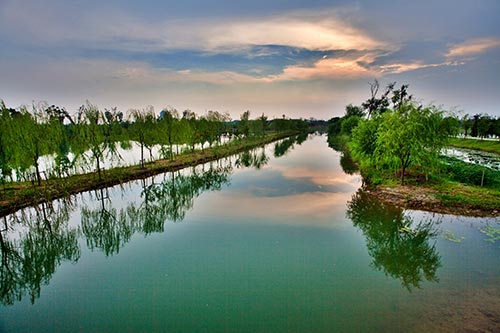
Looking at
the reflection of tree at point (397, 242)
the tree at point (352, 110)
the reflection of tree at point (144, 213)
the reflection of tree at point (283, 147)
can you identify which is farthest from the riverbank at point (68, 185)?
the tree at point (352, 110)

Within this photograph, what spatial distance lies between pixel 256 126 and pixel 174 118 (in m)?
24.9

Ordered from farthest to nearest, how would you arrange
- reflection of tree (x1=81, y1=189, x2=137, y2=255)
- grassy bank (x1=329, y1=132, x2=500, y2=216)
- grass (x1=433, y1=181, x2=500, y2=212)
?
grassy bank (x1=329, y1=132, x2=500, y2=216), grass (x1=433, y1=181, x2=500, y2=212), reflection of tree (x1=81, y1=189, x2=137, y2=255)

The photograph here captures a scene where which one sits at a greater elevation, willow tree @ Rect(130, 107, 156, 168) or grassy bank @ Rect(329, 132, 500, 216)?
willow tree @ Rect(130, 107, 156, 168)

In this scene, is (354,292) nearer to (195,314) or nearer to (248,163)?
(195,314)

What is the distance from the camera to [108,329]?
216 inches

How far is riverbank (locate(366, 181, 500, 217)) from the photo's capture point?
11.5 m

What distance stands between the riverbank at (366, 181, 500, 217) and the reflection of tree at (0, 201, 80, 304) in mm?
13557

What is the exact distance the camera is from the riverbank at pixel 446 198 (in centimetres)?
1154

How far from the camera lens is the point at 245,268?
25.3 ft

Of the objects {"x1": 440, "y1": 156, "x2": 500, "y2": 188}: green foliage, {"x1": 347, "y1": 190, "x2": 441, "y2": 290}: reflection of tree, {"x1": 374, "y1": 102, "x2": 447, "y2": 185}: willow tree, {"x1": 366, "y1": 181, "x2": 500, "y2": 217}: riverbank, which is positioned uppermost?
{"x1": 374, "y1": 102, "x2": 447, "y2": 185}: willow tree

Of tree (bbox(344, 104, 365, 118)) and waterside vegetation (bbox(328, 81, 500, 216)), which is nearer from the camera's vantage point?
waterside vegetation (bbox(328, 81, 500, 216))

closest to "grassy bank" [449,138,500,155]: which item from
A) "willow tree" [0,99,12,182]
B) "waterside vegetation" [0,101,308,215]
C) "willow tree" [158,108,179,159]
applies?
"willow tree" [158,108,179,159]

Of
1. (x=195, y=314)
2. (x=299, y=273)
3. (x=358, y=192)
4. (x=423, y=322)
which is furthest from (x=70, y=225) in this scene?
(x=358, y=192)

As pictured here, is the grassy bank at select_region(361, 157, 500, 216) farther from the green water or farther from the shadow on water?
the shadow on water
